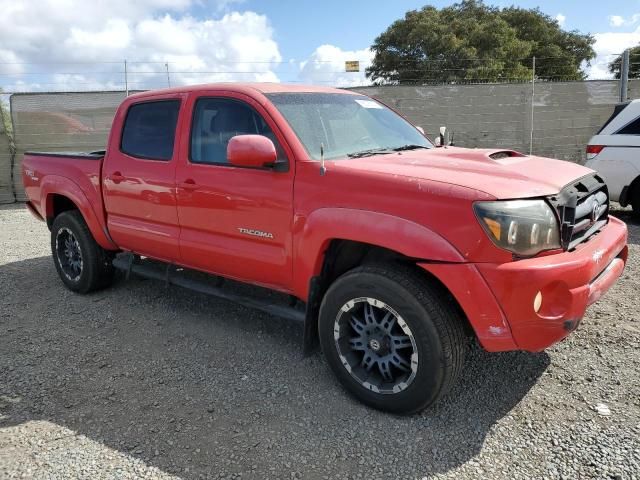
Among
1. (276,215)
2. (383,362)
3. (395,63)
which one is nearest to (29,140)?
(276,215)

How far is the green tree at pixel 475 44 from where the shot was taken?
30.5m

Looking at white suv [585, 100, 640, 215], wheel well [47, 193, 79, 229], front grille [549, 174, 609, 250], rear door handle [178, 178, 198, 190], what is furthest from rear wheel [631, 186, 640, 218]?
wheel well [47, 193, 79, 229]

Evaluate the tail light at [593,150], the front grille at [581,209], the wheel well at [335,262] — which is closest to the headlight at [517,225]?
the front grille at [581,209]

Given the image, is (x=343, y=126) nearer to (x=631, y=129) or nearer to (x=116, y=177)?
(x=116, y=177)

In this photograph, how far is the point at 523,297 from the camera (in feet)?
8.17

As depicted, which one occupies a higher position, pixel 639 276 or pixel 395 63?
pixel 395 63

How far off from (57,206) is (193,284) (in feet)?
7.66

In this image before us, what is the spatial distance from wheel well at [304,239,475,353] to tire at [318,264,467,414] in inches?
4.6

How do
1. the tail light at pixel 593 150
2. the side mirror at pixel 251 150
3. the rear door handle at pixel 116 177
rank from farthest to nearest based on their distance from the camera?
the tail light at pixel 593 150, the rear door handle at pixel 116 177, the side mirror at pixel 251 150

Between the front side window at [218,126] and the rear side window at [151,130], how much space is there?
0.28 m

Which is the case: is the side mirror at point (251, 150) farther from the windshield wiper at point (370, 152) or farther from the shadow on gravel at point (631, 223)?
the shadow on gravel at point (631, 223)

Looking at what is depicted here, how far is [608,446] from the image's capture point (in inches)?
102

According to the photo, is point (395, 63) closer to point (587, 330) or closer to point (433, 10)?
point (433, 10)

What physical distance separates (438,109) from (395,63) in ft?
82.5
